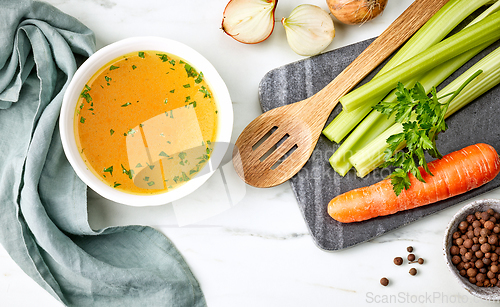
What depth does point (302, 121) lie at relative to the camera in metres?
1.28

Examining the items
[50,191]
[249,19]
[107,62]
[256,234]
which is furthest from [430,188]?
[50,191]

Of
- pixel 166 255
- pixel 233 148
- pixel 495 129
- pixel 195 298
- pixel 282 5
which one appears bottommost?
pixel 195 298

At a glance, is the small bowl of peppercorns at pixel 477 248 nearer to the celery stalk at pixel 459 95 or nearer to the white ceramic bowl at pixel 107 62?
the celery stalk at pixel 459 95

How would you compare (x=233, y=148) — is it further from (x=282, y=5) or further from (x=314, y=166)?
(x=282, y=5)

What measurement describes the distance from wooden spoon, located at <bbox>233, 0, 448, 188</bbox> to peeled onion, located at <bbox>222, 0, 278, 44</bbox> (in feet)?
0.89

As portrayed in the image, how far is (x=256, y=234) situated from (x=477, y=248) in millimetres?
731

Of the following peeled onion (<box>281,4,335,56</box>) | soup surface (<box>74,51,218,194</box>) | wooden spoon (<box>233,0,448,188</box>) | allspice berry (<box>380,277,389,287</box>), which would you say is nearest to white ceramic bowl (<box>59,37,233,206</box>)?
soup surface (<box>74,51,218,194</box>)

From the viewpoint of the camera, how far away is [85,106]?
1.14 meters

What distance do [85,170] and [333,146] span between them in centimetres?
81

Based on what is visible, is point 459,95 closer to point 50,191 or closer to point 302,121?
point 302,121

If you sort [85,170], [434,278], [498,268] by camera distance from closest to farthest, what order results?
1. [85,170]
2. [498,268]
3. [434,278]

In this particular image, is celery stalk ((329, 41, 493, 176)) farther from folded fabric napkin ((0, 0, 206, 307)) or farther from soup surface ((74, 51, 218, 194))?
folded fabric napkin ((0, 0, 206, 307))

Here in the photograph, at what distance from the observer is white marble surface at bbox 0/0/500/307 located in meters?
1.32

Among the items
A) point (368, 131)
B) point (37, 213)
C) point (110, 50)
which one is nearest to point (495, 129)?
point (368, 131)
